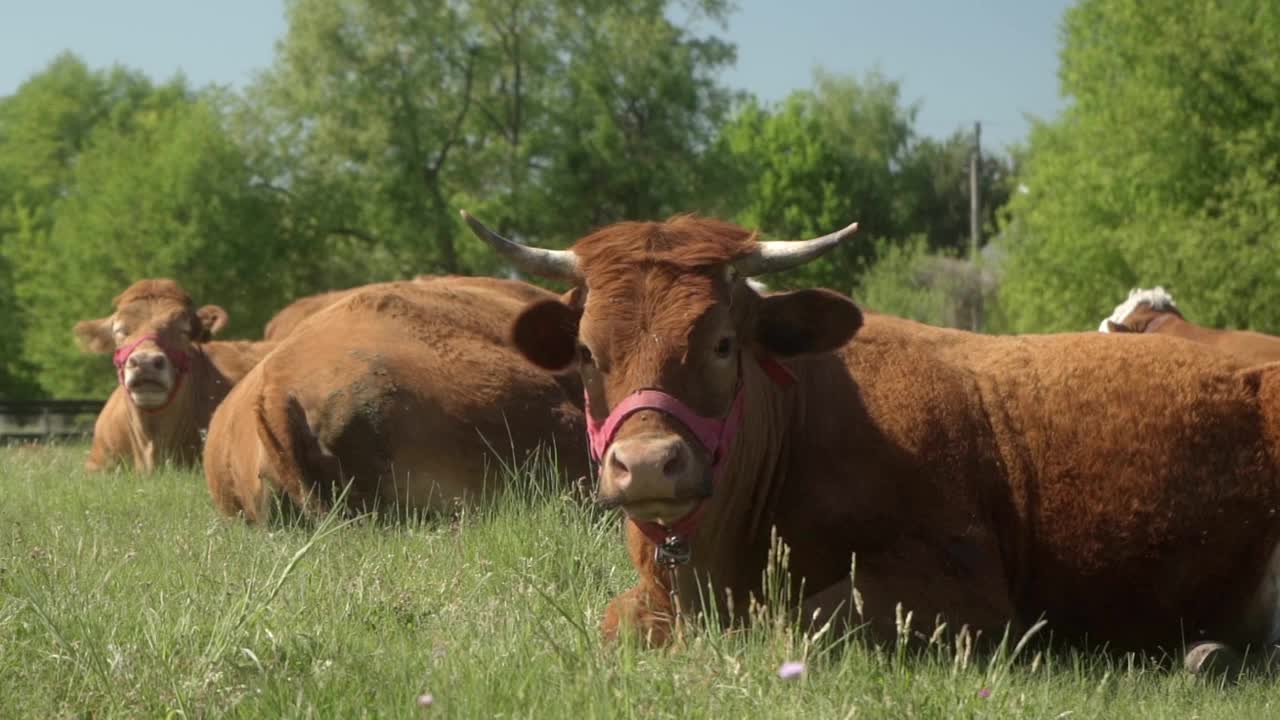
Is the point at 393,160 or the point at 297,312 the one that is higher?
the point at 393,160

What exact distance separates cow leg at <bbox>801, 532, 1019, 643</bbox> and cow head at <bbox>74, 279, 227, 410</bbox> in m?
10.0

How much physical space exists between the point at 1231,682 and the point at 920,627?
3.42ft

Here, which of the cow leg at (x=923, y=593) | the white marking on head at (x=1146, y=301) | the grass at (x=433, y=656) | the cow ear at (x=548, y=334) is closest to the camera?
the grass at (x=433, y=656)

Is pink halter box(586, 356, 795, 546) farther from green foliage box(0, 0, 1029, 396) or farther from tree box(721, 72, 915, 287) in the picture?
tree box(721, 72, 915, 287)

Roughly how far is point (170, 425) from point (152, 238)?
32.4 meters

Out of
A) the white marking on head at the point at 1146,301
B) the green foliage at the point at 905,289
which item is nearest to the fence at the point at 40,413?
the white marking on head at the point at 1146,301

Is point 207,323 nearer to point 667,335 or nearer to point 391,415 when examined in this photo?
point 391,415

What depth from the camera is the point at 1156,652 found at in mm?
5555

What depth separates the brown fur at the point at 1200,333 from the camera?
14234 mm

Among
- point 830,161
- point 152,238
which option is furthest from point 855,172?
point 152,238

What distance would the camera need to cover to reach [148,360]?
13844mm

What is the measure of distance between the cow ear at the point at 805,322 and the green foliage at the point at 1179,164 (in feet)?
87.7

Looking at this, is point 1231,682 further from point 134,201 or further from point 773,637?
point 134,201

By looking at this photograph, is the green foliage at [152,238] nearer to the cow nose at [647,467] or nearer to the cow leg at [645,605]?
the cow leg at [645,605]
